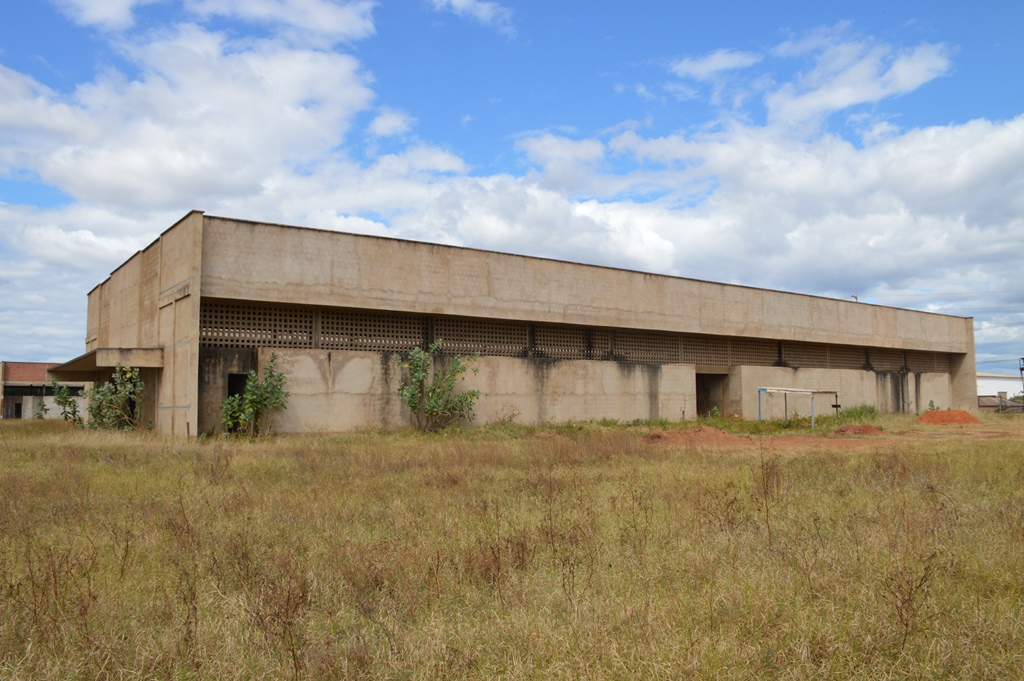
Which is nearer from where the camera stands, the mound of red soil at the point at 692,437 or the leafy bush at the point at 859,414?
the mound of red soil at the point at 692,437

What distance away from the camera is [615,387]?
24688 millimetres

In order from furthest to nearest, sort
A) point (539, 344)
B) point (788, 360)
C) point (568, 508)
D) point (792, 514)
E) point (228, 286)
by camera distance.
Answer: point (788, 360), point (539, 344), point (228, 286), point (568, 508), point (792, 514)

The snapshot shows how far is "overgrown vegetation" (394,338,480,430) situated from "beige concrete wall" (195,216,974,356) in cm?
136

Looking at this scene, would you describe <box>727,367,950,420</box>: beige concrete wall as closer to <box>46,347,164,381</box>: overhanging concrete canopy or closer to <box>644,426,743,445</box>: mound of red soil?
<box>644,426,743,445</box>: mound of red soil

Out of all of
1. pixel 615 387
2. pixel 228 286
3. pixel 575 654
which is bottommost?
pixel 575 654

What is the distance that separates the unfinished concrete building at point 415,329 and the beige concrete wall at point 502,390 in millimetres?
40

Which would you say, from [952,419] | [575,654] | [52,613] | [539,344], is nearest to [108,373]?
[539,344]

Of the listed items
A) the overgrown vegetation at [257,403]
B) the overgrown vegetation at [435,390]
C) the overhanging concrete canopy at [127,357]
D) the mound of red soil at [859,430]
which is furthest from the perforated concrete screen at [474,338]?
the mound of red soil at [859,430]

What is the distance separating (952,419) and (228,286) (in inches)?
996

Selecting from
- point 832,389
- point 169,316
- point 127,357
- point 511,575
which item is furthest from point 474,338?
point 832,389

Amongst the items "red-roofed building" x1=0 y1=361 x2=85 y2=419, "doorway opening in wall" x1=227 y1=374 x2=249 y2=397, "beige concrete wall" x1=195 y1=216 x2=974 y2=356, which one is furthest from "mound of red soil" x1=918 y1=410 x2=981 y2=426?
"red-roofed building" x1=0 y1=361 x2=85 y2=419

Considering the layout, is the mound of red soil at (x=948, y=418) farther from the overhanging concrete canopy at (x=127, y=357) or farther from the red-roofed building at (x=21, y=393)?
the red-roofed building at (x=21, y=393)

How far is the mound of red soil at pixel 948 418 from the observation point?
26625 mm

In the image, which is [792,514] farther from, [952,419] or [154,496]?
[952,419]
